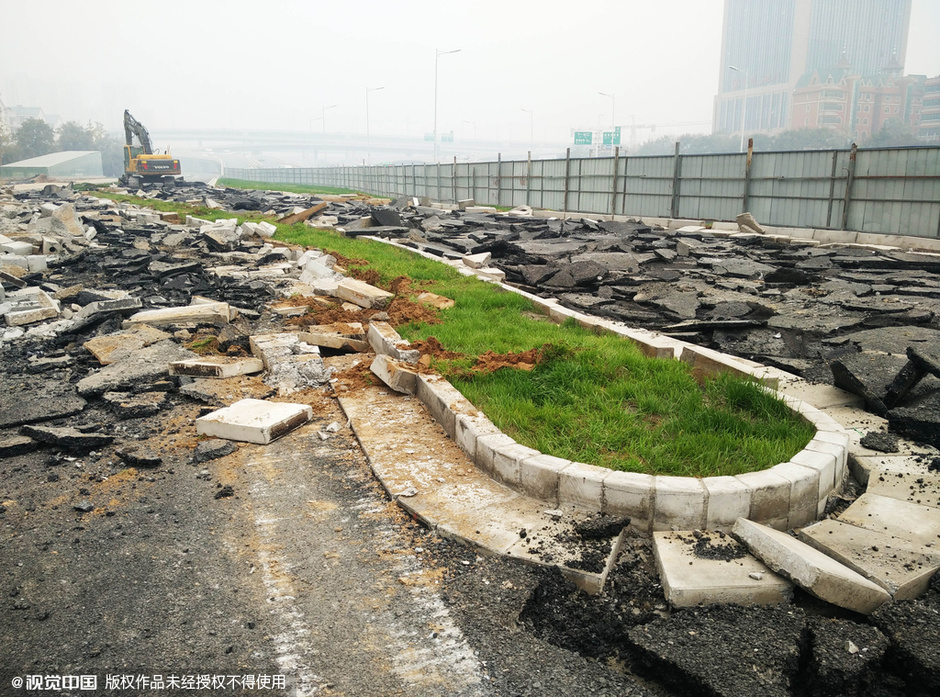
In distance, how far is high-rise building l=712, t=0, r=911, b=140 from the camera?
147 metres

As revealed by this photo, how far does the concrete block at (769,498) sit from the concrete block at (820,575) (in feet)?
0.98

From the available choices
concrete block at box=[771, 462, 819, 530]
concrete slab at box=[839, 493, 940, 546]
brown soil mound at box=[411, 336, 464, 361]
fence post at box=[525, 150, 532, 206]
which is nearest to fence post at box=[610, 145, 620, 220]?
fence post at box=[525, 150, 532, 206]

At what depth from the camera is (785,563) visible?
3279 millimetres

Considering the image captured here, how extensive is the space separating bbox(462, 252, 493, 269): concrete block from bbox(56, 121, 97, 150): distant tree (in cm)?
11724

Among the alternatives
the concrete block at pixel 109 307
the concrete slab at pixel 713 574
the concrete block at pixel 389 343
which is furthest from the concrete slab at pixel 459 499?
the concrete block at pixel 109 307

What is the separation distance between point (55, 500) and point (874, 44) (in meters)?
205

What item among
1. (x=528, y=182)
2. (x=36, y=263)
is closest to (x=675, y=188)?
(x=528, y=182)

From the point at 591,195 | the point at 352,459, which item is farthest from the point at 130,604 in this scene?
the point at 591,195

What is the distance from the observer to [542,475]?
4059 millimetres

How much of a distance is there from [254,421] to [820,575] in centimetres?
415

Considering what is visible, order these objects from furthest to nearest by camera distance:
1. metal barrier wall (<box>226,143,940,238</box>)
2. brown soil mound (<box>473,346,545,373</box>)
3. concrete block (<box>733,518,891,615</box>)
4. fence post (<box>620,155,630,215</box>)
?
fence post (<box>620,155,630,215</box>) < metal barrier wall (<box>226,143,940,238</box>) < brown soil mound (<box>473,346,545,373</box>) < concrete block (<box>733,518,891,615</box>)

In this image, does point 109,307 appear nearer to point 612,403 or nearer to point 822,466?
point 612,403

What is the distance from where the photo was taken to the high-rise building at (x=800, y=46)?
14675cm

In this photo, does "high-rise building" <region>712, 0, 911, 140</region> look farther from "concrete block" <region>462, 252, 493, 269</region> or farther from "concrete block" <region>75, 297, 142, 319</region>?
"concrete block" <region>75, 297, 142, 319</region>
